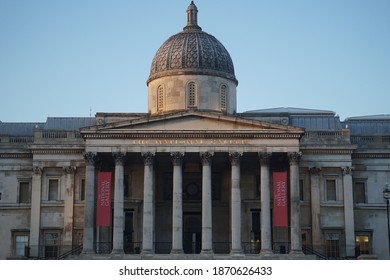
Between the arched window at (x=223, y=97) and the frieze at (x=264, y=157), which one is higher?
the arched window at (x=223, y=97)

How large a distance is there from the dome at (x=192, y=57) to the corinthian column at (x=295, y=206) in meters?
12.2

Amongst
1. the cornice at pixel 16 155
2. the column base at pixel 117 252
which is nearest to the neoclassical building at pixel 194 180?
the cornice at pixel 16 155

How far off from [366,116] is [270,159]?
61.0ft

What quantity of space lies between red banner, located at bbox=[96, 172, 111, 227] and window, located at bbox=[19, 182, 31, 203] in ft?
34.3

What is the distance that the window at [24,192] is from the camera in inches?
2474

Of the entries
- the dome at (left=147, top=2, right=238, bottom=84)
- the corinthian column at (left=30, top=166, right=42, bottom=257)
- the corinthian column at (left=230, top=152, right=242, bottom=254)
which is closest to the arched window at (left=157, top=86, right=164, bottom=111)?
the dome at (left=147, top=2, right=238, bottom=84)

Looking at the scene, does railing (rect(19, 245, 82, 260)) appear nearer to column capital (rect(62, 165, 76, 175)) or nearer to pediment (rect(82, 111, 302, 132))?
column capital (rect(62, 165, 76, 175))

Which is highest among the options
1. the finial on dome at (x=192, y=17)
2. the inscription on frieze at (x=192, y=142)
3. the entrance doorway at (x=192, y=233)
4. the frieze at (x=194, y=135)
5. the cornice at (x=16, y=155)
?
the finial on dome at (x=192, y=17)

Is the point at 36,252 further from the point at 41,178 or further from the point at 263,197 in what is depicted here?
the point at 263,197

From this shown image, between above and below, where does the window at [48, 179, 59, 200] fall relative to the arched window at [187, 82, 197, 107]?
below

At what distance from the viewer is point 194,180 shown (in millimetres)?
61969

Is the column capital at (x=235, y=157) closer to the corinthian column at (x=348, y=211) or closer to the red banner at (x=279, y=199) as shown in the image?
the red banner at (x=279, y=199)

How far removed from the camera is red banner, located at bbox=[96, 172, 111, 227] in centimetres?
5509
